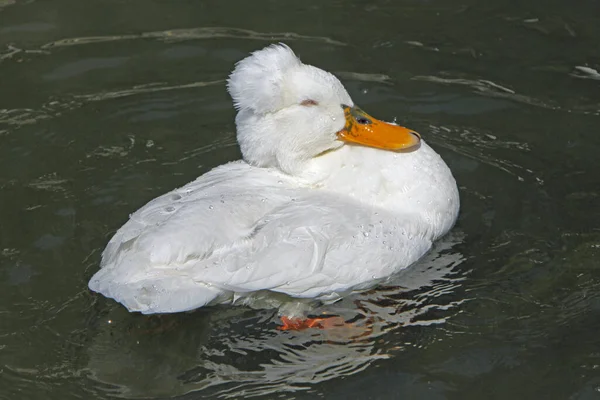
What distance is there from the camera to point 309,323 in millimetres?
5980

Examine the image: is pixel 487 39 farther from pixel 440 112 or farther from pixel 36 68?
pixel 36 68

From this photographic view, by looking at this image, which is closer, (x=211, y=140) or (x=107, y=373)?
(x=107, y=373)

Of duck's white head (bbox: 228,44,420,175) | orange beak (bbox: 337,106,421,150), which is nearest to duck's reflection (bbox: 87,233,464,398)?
orange beak (bbox: 337,106,421,150)

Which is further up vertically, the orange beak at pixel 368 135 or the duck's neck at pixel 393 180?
the orange beak at pixel 368 135

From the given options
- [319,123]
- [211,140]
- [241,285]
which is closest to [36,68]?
[211,140]

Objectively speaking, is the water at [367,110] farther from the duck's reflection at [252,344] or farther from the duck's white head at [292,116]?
the duck's white head at [292,116]

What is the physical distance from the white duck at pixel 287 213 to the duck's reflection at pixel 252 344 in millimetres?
165

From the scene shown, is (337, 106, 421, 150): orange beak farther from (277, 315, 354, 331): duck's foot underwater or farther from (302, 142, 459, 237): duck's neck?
(277, 315, 354, 331): duck's foot underwater

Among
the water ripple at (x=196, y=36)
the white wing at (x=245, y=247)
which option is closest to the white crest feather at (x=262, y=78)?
the white wing at (x=245, y=247)

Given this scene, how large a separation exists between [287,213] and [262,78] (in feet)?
2.79

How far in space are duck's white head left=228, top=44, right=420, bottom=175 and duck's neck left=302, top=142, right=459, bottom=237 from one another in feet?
0.25

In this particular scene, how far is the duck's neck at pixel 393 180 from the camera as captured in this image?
6320 millimetres

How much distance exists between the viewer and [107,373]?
552 cm

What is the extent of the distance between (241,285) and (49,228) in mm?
1740
